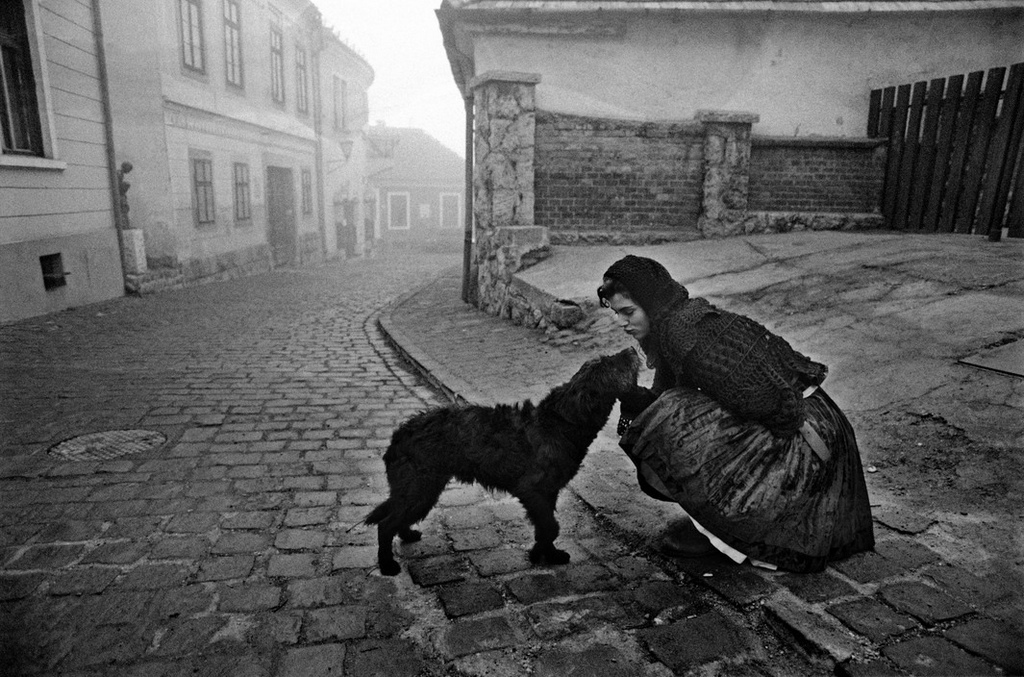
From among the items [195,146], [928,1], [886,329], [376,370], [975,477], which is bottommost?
[376,370]

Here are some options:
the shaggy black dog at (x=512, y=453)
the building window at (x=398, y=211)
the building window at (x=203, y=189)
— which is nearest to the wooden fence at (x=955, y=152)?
the shaggy black dog at (x=512, y=453)

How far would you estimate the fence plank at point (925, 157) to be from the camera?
8945 millimetres

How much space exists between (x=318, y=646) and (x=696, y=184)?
30.3ft

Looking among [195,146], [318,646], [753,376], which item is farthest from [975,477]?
[195,146]

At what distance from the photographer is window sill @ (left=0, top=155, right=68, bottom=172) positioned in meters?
8.03

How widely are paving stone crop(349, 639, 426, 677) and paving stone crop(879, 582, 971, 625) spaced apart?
75.1 inches

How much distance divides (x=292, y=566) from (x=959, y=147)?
10.1m

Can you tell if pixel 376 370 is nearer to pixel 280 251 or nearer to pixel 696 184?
pixel 696 184

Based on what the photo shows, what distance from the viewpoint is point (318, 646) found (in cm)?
232

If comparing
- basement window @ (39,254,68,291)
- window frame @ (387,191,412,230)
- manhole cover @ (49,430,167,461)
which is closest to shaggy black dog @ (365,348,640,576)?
manhole cover @ (49,430,167,461)

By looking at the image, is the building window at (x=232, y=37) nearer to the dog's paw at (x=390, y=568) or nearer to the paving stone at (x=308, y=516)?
the paving stone at (x=308, y=516)

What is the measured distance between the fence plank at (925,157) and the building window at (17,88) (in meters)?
13.1

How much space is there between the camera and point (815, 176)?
1013cm

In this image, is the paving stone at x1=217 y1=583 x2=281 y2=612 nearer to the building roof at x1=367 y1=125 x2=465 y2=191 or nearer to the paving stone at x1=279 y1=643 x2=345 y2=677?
the paving stone at x1=279 y1=643 x2=345 y2=677
